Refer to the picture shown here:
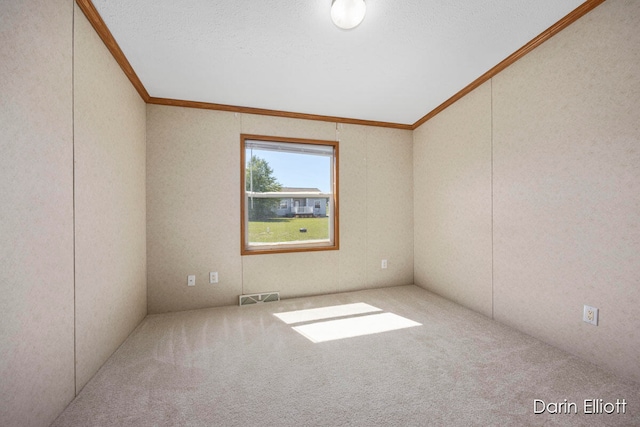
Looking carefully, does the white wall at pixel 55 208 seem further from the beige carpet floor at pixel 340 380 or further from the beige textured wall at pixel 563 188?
the beige textured wall at pixel 563 188

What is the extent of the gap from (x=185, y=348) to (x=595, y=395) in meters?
2.87

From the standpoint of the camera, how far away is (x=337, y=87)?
8.73 ft

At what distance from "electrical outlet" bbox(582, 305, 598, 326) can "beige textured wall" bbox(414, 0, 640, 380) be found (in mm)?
34

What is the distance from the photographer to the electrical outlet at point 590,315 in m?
1.76

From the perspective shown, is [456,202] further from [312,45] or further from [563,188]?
[312,45]

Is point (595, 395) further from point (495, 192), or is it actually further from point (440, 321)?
point (495, 192)

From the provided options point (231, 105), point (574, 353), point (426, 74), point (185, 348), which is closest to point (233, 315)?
point (185, 348)

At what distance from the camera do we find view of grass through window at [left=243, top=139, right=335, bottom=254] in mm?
3146

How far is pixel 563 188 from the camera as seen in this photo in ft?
6.36

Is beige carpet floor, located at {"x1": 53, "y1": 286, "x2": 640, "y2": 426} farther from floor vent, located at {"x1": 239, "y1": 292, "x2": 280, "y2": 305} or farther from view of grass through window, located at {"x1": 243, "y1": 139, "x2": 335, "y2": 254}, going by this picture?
view of grass through window, located at {"x1": 243, "y1": 139, "x2": 335, "y2": 254}

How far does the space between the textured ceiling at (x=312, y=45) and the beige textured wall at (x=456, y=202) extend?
0.47 metres

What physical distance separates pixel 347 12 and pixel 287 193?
2.06m

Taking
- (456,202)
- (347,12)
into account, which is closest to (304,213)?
(456,202)

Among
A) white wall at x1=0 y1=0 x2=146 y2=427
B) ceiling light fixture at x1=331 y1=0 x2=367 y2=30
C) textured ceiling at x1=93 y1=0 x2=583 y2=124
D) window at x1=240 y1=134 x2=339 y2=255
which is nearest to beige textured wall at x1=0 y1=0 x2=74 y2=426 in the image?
white wall at x1=0 y1=0 x2=146 y2=427
